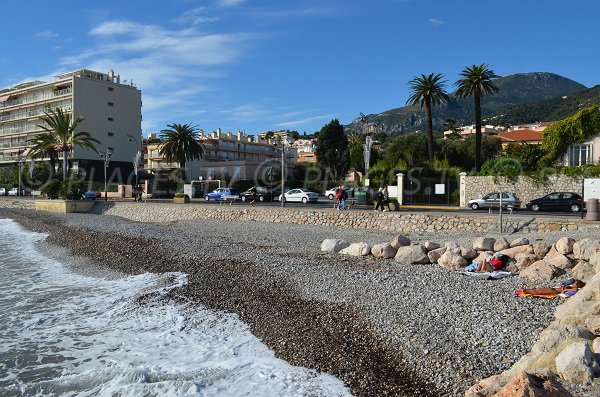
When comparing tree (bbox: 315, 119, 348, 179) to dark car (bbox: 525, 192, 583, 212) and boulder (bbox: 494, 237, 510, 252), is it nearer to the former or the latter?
dark car (bbox: 525, 192, 583, 212)

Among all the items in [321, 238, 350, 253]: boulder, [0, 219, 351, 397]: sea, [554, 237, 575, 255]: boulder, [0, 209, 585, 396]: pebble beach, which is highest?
[554, 237, 575, 255]: boulder

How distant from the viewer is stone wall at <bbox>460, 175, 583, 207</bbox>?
31797 millimetres

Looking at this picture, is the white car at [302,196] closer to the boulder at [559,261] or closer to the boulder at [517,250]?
the boulder at [517,250]

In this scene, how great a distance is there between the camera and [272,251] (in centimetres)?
1595

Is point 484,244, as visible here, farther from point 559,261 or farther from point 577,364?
point 577,364

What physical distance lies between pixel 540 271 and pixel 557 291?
52.7 inches

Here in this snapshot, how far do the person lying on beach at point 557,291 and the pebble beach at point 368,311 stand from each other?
0.24 meters

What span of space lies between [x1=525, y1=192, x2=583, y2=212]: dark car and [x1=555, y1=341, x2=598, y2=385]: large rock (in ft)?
87.3

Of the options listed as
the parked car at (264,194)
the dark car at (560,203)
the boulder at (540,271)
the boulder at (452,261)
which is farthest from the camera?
the parked car at (264,194)

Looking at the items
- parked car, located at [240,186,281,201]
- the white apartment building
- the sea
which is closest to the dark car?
parked car, located at [240,186,281,201]

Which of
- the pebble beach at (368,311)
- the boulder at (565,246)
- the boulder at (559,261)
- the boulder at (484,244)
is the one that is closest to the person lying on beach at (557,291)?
the pebble beach at (368,311)

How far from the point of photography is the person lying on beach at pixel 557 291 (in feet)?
26.2

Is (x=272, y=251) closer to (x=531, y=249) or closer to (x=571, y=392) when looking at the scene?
(x=531, y=249)

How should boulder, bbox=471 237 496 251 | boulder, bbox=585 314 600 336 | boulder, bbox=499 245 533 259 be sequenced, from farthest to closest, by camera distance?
boulder, bbox=471 237 496 251 → boulder, bbox=499 245 533 259 → boulder, bbox=585 314 600 336
